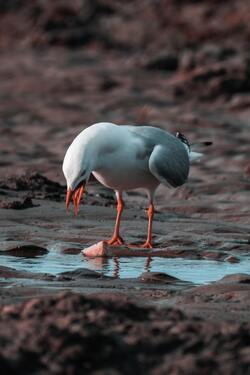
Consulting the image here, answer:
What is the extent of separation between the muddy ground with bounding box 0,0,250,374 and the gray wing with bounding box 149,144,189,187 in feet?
1.36

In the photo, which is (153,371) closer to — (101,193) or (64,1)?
(101,193)

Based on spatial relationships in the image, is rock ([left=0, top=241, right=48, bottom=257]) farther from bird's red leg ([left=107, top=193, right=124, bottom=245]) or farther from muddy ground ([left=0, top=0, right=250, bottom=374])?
bird's red leg ([left=107, top=193, right=124, bottom=245])

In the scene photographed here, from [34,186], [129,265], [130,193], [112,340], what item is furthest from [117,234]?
[112,340]

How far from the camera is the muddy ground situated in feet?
12.0

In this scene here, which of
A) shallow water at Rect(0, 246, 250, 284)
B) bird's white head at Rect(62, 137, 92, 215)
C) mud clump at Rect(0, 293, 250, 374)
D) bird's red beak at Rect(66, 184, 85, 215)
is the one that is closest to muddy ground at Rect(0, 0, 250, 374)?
mud clump at Rect(0, 293, 250, 374)

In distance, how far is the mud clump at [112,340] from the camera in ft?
11.5

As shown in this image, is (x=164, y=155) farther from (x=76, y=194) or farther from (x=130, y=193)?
(x=130, y=193)

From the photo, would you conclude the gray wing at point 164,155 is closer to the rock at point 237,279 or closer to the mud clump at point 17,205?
the mud clump at point 17,205

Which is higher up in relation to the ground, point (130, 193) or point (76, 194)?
point (130, 193)

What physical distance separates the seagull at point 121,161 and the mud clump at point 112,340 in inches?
151

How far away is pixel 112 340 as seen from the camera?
143 inches

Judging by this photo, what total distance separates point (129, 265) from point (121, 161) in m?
1.02

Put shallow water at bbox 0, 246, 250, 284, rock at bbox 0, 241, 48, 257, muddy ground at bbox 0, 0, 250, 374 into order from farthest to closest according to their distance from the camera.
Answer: rock at bbox 0, 241, 48, 257, shallow water at bbox 0, 246, 250, 284, muddy ground at bbox 0, 0, 250, 374

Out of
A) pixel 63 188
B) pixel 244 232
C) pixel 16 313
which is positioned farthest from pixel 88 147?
pixel 16 313
